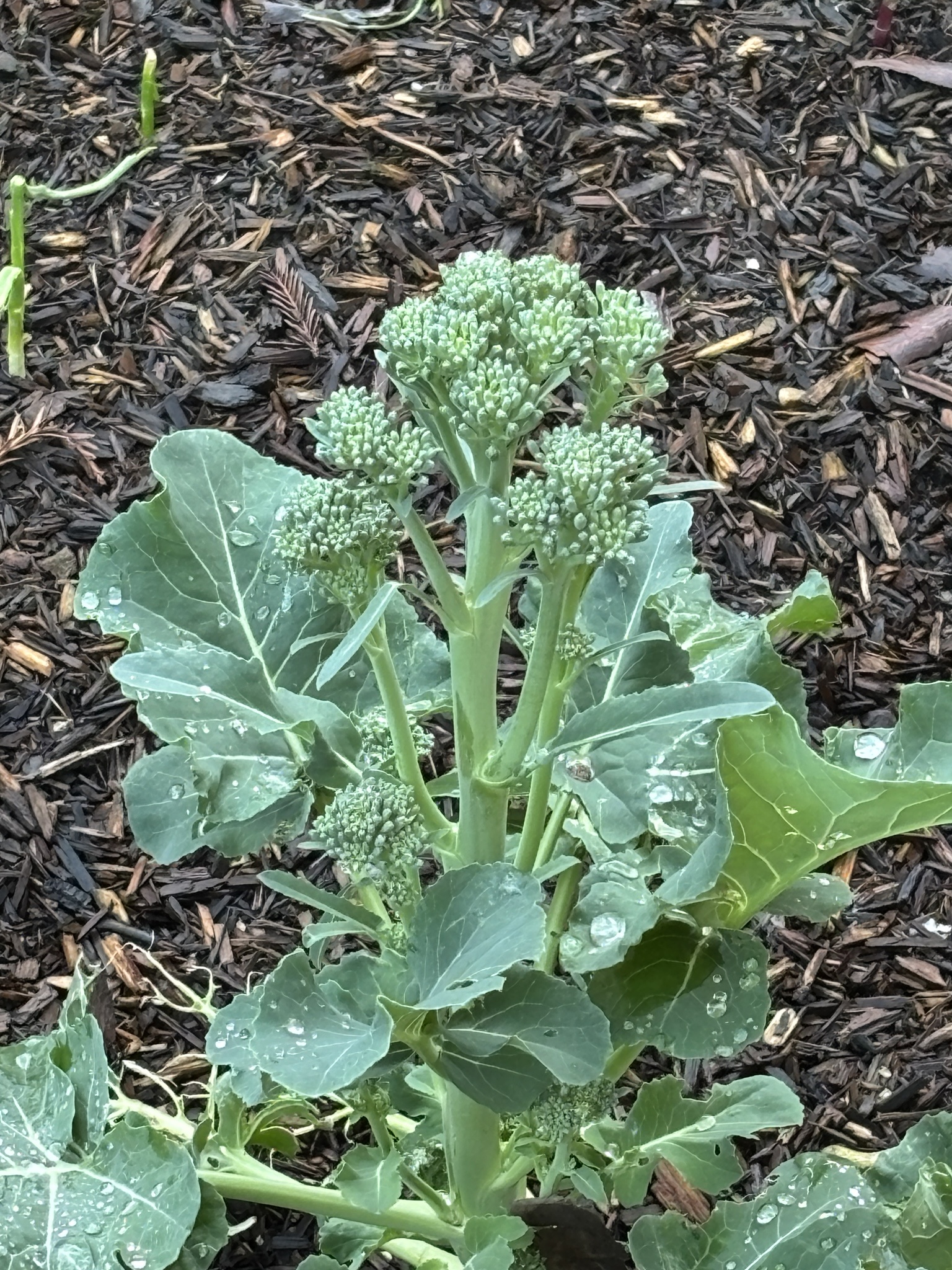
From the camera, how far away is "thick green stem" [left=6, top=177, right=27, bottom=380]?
1.84 m

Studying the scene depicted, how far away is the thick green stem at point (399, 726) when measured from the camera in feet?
2.80

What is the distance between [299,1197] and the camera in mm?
977

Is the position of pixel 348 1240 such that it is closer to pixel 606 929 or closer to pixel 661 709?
pixel 606 929

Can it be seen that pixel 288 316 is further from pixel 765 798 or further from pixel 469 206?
pixel 765 798

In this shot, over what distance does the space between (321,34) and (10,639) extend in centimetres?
129

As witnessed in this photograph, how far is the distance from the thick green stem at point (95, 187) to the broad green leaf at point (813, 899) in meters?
1.67

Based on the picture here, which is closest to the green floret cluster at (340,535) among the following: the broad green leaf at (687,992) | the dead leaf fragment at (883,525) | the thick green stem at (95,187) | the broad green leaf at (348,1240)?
the broad green leaf at (687,992)

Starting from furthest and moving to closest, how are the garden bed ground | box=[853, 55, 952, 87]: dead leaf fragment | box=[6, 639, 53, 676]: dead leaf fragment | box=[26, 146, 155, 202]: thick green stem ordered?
box=[853, 55, 952, 87]: dead leaf fragment < box=[26, 146, 155, 202]: thick green stem < box=[6, 639, 53, 676]: dead leaf fragment < the garden bed ground

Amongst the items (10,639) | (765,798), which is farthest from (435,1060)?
(10,639)

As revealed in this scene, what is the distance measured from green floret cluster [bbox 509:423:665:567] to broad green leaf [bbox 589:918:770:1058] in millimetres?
342

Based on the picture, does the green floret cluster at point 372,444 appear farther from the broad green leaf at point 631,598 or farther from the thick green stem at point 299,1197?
the thick green stem at point 299,1197

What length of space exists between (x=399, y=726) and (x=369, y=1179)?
34 centimetres

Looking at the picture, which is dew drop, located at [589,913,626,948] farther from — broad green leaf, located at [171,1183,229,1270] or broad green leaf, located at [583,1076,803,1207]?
broad green leaf, located at [171,1183,229,1270]

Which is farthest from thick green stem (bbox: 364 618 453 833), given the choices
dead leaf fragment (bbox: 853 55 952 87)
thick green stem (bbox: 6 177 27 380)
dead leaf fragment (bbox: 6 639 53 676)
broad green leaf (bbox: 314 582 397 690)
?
dead leaf fragment (bbox: 853 55 952 87)
